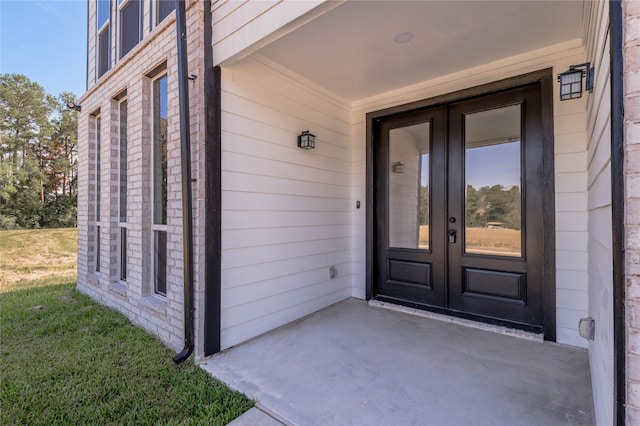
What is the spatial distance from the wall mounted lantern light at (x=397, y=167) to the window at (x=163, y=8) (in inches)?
119

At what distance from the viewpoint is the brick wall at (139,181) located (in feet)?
8.77

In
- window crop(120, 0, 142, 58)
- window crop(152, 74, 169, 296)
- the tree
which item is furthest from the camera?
the tree

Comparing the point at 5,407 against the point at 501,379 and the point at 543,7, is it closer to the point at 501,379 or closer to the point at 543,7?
the point at 501,379

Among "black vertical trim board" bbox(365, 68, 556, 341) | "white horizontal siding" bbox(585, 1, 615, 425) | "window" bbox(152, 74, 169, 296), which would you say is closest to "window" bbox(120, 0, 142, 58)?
"window" bbox(152, 74, 169, 296)

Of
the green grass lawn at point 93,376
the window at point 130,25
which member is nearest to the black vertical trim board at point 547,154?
the green grass lawn at point 93,376

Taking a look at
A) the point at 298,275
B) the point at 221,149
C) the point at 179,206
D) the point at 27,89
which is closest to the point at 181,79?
the point at 221,149

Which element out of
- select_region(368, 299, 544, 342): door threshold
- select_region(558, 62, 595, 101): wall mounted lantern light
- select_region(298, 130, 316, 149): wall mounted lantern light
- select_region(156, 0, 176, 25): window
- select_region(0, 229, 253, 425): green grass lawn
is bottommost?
select_region(0, 229, 253, 425): green grass lawn

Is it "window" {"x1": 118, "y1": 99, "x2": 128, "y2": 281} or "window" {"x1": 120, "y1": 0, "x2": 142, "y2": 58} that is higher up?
"window" {"x1": 120, "y1": 0, "x2": 142, "y2": 58}

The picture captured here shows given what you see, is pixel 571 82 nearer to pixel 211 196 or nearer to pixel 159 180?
pixel 211 196

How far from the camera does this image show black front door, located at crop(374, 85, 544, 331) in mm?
2980

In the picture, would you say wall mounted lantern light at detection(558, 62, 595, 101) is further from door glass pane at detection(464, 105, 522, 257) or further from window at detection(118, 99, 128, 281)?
window at detection(118, 99, 128, 281)

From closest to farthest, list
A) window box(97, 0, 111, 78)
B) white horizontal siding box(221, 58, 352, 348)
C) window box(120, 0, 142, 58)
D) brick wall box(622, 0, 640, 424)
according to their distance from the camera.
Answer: brick wall box(622, 0, 640, 424)
white horizontal siding box(221, 58, 352, 348)
window box(120, 0, 142, 58)
window box(97, 0, 111, 78)

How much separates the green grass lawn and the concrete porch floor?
25cm

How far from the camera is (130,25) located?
155 inches
